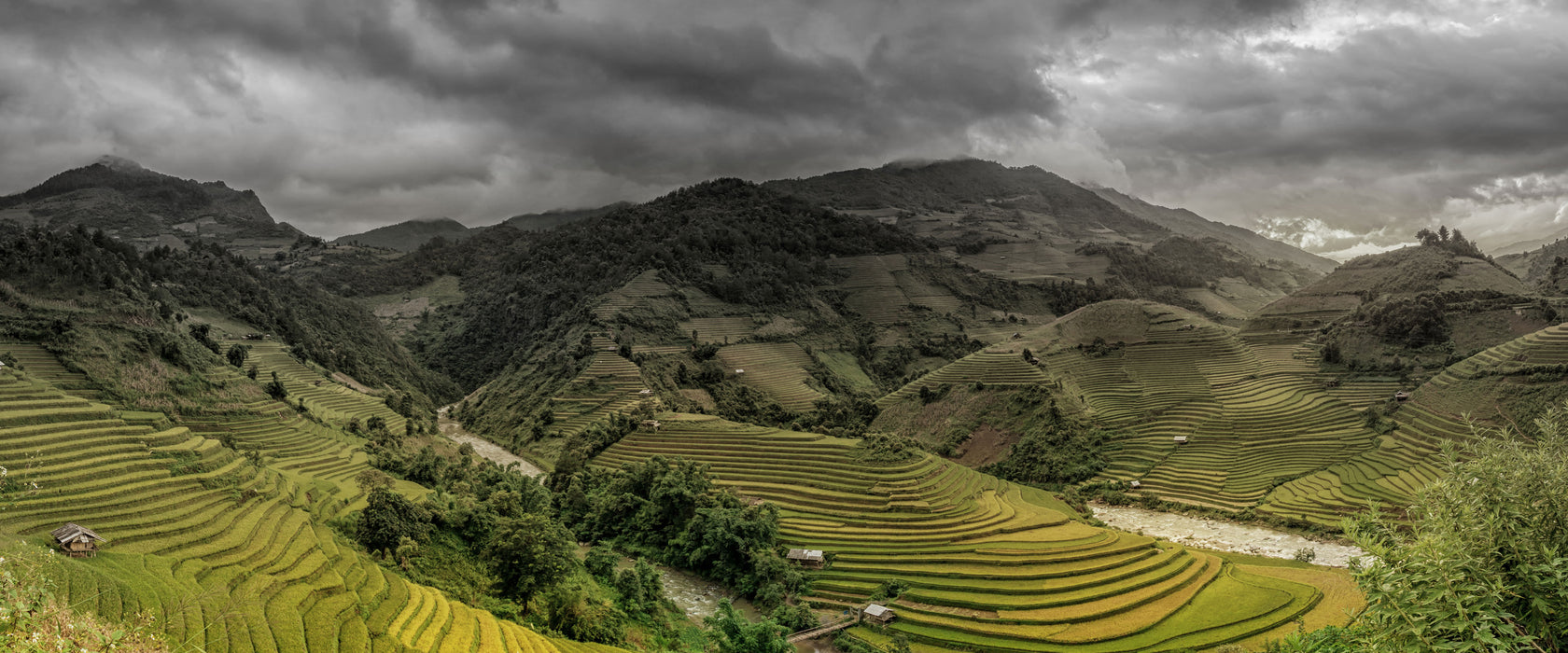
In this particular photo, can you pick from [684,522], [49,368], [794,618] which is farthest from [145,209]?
[794,618]

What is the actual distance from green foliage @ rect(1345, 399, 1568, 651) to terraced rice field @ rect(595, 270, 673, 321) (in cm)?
7736

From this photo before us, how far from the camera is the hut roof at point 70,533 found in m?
17.5

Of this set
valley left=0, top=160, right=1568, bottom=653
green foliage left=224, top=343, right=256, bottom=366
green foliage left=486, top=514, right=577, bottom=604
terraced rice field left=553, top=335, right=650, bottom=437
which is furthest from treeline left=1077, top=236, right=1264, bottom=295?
green foliage left=224, top=343, right=256, bottom=366

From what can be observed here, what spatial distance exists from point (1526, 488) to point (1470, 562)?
1.16 metres

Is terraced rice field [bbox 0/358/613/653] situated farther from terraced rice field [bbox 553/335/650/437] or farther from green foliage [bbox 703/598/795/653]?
terraced rice field [bbox 553/335/650/437]

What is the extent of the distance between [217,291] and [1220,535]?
91.2 metres

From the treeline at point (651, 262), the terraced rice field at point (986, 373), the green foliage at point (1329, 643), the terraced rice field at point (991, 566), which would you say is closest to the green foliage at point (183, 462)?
the terraced rice field at point (991, 566)

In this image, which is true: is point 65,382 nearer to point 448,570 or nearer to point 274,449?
point 274,449

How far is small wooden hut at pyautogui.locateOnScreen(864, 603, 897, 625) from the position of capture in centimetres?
3000

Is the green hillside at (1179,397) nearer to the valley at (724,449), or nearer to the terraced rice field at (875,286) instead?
the valley at (724,449)

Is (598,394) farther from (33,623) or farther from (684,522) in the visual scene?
(33,623)

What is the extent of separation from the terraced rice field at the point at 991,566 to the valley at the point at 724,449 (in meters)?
0.21

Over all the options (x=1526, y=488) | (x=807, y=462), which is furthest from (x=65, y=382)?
(x=1526, y=488)

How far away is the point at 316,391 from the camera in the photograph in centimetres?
5722
